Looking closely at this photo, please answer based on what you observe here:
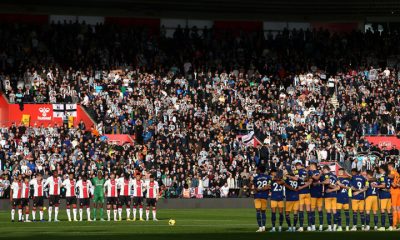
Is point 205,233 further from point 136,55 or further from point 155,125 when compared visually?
point 136,55

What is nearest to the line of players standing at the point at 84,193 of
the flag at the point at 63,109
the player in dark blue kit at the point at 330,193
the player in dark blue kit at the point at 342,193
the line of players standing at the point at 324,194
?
the line of players standing at the point at 324,194

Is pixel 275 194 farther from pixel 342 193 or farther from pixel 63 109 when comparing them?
pixel 63 109

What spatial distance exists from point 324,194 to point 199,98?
1068 inches

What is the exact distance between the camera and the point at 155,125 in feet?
192

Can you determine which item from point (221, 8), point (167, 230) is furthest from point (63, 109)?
point (167, 230)

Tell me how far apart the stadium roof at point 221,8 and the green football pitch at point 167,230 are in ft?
77.4

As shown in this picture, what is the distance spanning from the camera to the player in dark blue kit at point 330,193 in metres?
34.5

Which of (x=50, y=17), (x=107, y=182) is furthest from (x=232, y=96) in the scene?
(x=107, y=182)

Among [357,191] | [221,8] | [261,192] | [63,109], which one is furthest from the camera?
[221,8]

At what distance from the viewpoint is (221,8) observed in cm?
6956

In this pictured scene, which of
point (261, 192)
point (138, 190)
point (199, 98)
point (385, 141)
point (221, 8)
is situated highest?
point (221, 8)

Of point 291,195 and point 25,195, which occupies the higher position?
point 25,195

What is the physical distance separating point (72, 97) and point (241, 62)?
1328 centimetres

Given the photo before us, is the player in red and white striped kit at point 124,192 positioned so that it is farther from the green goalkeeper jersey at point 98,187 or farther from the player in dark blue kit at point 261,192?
the player in dark blue kit at point 261,192
